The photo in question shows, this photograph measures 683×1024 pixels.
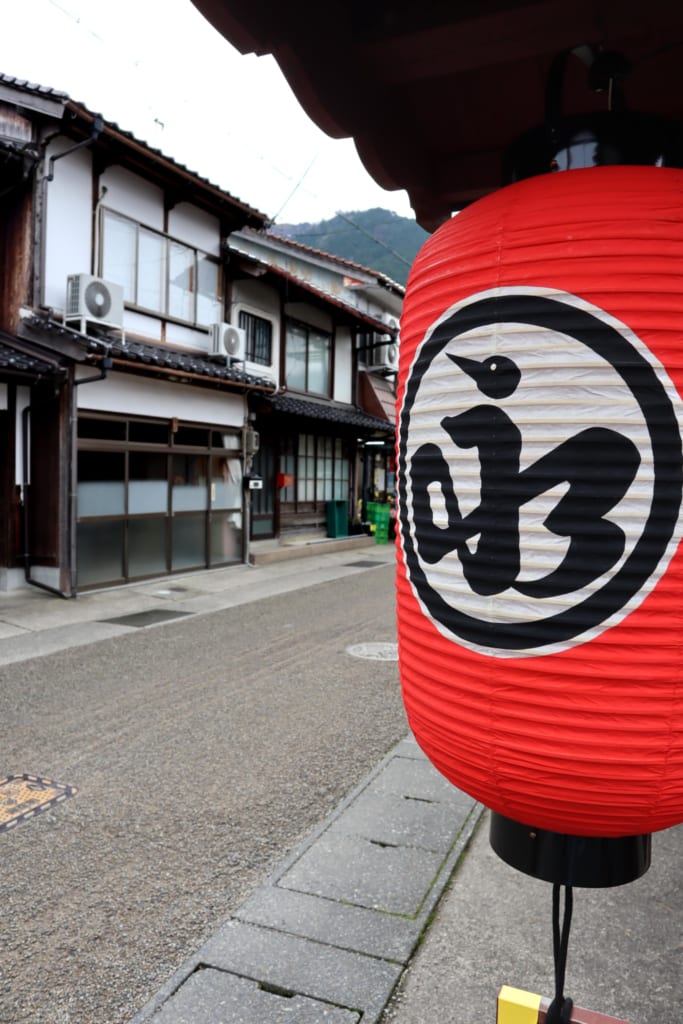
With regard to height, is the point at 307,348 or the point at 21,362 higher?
the point at 307,348

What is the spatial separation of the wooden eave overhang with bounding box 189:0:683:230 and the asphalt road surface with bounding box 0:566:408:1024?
3327 mm

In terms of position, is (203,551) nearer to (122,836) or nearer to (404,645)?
(122,836)

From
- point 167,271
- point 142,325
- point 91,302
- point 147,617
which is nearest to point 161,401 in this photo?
point 142,325

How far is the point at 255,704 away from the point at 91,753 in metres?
1.63

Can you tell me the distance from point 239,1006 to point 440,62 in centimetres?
333

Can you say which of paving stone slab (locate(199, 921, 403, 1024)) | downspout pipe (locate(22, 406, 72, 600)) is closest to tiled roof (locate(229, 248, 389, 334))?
downspout pipe (locate(22, 406, 72, 600))

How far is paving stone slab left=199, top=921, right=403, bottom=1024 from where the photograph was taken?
9.13ft

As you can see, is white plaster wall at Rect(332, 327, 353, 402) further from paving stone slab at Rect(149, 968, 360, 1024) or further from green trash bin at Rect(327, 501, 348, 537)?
paving stone slab at Rect(149, 968, 360, 1024)

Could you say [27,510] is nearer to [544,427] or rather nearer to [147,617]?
[147,617]

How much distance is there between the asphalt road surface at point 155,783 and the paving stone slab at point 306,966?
169 mm

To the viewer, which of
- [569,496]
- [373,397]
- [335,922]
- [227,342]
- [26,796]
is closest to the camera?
[569,496]

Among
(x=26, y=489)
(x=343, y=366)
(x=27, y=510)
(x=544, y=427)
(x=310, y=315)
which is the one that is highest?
(x=310, y=315)

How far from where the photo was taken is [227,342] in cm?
1457

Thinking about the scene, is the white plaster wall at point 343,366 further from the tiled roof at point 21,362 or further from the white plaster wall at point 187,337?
the tiled roof at point 21,362
